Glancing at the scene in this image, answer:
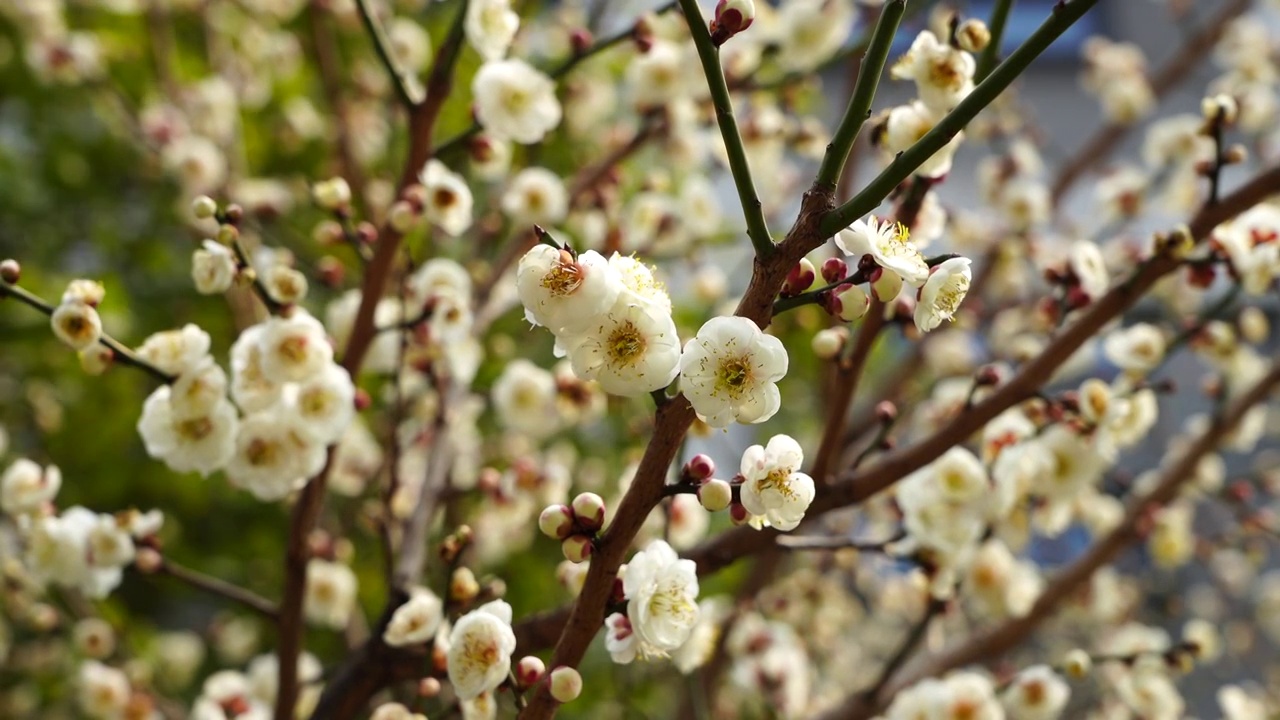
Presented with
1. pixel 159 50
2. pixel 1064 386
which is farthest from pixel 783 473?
pixel 1064 386

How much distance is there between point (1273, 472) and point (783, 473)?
5.10ft

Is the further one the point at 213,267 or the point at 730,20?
the point at 213,267

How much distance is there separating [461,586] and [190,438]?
283 mm

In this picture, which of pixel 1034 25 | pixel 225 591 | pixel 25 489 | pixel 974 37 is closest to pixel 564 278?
pixel 974 37

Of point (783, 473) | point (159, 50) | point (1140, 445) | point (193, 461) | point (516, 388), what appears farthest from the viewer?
point (1140, 445)

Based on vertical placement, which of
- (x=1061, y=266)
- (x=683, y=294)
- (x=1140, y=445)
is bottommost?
(x=1061, y=266)

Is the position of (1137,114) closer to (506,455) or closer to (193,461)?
(506,455)

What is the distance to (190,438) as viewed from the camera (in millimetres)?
831

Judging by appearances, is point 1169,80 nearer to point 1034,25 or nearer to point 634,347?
point 1034,25

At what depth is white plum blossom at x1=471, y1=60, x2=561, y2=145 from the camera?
38.8 inches

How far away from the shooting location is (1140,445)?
3.36m

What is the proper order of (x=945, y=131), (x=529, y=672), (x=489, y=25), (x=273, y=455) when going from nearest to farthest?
(x=945, y=131) → (x=529, y=672) → (x=273, y=455) → (x=489, y=25)

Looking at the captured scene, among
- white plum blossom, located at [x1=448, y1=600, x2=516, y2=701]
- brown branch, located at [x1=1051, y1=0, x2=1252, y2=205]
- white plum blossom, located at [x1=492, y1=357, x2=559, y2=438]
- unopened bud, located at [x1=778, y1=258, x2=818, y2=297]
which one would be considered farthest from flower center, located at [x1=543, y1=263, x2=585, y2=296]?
brown branch, located at [x1=1051, y1=0, x2=1252, y2=205]

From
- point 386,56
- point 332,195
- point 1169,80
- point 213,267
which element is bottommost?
point 213,267
